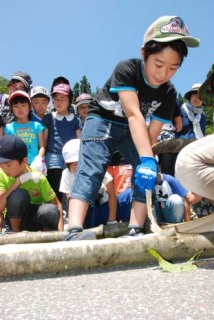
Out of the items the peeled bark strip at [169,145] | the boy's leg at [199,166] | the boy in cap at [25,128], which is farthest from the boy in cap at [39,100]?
the boy's leg at [199,166]

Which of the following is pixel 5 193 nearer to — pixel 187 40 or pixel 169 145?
pixel 169 145

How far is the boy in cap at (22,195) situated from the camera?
313 cm

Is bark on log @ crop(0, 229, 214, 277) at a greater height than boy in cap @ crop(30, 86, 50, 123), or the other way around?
boy in cap @ crop(30, 86, 50, 123)

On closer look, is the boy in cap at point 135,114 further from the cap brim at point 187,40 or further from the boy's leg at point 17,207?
the boy's leg at point 17,207

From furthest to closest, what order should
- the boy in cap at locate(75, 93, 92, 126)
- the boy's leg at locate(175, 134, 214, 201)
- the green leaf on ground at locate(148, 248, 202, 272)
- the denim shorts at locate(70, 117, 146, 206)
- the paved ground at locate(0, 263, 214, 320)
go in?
the boy in cap at locate(75, 93, 92, 126) < the denim shorts at locate(70, 117, 146, 206) < the boy's leg at locate(175, 134, 214, 201) < the green leaf on ground at locate(148, 248, 202, 272) < the paved ground at locate(0, 263, 214, 320)

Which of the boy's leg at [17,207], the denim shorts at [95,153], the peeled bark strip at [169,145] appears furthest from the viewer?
the peeled bark strip at [169,145]

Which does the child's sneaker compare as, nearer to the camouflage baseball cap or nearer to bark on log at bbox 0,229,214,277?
bark on log at bbox 0,229,214,277

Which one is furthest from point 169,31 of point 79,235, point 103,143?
point 79,235

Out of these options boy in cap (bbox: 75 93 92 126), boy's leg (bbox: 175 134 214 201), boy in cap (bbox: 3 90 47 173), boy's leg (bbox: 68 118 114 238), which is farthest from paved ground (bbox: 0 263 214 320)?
boy in cap (bbox: 75 93 92 126)

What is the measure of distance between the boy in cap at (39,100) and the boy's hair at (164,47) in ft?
7.70

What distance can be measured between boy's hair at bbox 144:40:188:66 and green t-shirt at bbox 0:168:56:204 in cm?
142

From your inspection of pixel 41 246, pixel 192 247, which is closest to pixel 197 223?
pixel 192 247

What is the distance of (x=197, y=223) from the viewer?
6.72 feet

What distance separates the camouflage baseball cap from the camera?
7.53 ft
